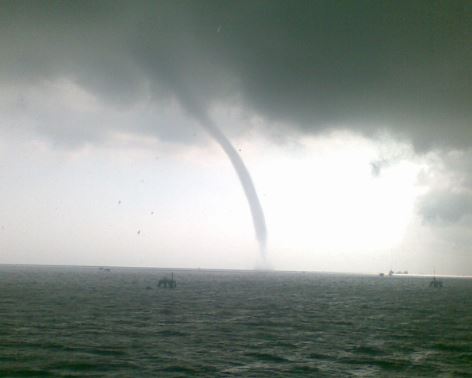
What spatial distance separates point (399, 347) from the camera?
3906cm

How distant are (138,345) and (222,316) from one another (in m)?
23.8

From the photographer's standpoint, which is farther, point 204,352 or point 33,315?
point 33,315

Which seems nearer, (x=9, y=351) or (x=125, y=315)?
(x=9, y=351)

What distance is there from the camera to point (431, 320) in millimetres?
61750

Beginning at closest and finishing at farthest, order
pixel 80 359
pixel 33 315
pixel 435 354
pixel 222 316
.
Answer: pixel 80 359, pixel 435 354, pixel 33 315, pixel 222 316

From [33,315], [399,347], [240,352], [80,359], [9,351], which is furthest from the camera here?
[33,315]

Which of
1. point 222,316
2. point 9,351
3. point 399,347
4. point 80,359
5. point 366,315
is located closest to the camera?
point 80,359

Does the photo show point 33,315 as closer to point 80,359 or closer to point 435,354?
point 80,359

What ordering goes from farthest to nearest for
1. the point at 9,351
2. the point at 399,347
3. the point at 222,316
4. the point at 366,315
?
the point at 366,315 < the point at 222,316 < the point at 399,347 < the point at 9,351

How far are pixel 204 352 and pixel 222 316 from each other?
80.8 ft

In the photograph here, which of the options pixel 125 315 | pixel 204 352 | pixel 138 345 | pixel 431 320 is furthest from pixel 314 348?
pixel 431 320

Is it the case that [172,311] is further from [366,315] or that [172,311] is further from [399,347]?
[399,347]

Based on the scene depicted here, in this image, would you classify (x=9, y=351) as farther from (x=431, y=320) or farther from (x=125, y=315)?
(x=431, y=320)

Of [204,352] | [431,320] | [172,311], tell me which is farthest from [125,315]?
[431,320]
